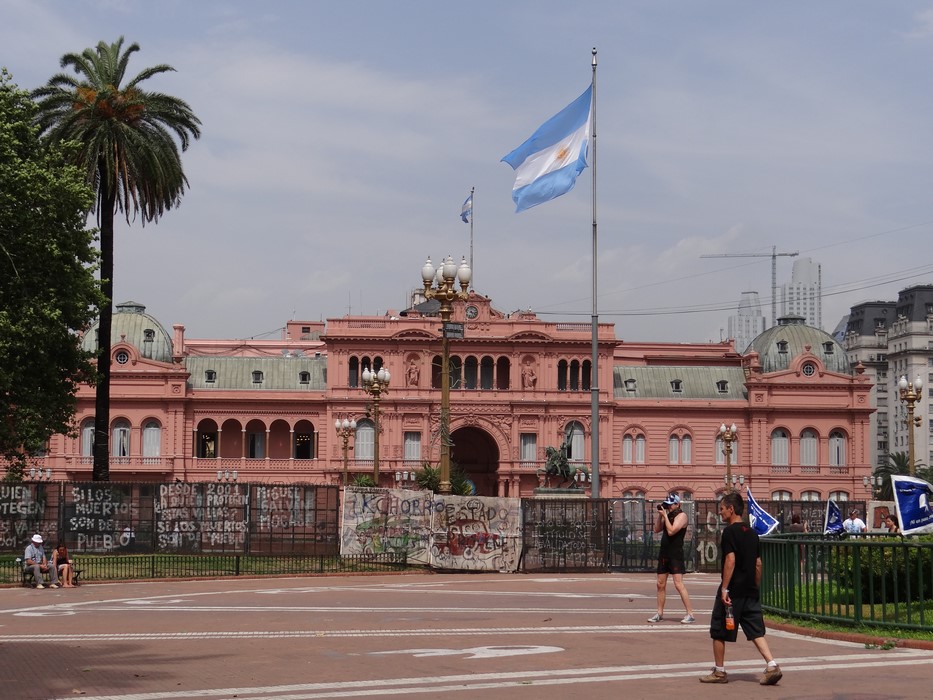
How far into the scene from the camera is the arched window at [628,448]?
84.4 meters

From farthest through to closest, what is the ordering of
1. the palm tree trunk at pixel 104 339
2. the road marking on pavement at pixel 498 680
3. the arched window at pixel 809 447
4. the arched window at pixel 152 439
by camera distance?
the arched window at pixel 809 447 → the arched window at pixel 152 439 → the palm tree trunk at pixel 104 339 → the road marking on pavement at pixel 498 680

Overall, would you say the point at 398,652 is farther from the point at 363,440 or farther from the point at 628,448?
the point at 628,448

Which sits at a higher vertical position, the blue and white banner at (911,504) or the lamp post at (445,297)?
the lamp post at (445,297)

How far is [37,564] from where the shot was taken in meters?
28.0

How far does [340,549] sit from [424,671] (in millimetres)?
19723

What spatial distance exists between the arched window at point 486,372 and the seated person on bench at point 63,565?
55.2 meters

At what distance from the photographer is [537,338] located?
82.5m

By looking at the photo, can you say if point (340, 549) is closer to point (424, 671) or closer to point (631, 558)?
point (631, 558)

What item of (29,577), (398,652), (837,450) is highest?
(837,450)

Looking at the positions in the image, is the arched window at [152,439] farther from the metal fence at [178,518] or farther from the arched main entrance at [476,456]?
the metal fence at [178,518]

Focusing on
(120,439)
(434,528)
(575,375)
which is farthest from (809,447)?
(434,528)

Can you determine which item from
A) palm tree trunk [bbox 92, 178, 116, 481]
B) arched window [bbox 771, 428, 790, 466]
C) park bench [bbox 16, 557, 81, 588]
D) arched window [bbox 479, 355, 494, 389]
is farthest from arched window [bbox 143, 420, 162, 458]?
park bench [bbox 16, 557, 81, 588]

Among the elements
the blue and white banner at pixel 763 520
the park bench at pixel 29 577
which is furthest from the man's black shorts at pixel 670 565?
the park bench at pixel 29 577

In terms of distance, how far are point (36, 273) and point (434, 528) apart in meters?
12.6
